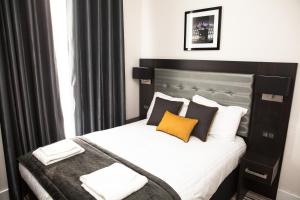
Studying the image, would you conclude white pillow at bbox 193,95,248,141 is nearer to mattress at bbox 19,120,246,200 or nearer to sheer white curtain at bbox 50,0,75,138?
mattress at bbox 19,120,246,200

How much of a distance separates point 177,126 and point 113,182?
1128 millimetres

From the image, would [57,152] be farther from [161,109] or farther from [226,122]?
[226,122]

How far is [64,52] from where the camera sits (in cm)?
260

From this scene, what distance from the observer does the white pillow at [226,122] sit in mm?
2326

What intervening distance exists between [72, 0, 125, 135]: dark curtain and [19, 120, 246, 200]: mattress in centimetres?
46

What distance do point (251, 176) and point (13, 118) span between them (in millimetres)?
2480

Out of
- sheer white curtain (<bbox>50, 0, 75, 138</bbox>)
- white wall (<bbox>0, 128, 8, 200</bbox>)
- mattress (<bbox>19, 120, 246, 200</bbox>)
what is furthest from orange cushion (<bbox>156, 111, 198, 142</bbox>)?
white wall (<bbox>0, 128, 8, 200</bbox>)

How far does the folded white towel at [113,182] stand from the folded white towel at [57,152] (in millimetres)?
Answer: 426

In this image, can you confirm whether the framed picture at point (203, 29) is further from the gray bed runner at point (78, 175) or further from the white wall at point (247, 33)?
the gray bed runner at point (78, 175)

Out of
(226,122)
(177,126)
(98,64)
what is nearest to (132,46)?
(98,64)

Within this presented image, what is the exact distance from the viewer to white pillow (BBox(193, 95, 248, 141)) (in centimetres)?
233

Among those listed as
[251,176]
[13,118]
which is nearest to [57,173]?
[13,118]

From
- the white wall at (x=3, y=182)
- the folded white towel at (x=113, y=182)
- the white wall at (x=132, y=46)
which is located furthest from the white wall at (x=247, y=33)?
the white wall at (x=3, y=182)

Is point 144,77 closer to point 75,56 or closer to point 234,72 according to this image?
point 75,56
